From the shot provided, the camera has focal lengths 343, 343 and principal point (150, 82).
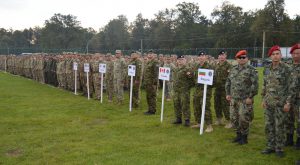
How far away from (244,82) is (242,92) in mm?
214

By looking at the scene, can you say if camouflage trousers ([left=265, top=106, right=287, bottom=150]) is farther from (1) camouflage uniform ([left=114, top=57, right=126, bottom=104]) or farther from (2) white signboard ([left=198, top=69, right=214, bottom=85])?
(1) camouflage uniform ([left=114, top=57, right=126, bottom=104])

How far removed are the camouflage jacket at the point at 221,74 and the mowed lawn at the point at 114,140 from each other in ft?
3.93

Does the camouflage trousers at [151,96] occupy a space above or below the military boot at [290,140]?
above

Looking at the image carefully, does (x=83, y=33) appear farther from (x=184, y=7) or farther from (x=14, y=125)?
(x=14, y=125)

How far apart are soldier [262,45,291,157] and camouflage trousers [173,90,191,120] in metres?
2.94

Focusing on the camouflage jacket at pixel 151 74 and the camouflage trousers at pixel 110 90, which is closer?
the camouflage jacket at pixel 151 74

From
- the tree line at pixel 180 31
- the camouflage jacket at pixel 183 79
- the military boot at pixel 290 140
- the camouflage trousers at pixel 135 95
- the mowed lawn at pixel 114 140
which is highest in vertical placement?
the tree line at pixel 180 31

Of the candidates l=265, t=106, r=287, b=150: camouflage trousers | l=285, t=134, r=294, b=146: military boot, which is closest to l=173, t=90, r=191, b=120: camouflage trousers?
l=285, t=134, r=294, b=146: military boot

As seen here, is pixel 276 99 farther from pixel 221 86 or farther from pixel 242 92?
→ pixel 221 86

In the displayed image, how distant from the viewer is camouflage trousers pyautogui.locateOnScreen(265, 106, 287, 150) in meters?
6.34

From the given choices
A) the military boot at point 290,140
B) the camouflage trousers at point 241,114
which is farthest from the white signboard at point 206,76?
the military boot at point 290,140

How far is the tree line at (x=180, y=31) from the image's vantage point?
219 feet

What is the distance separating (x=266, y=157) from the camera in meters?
6.51

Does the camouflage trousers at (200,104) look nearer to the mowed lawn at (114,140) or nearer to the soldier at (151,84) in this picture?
the mowed lawn at (114,140)
